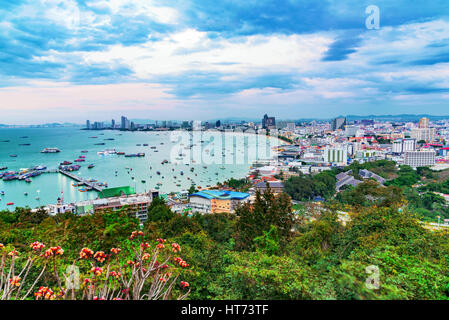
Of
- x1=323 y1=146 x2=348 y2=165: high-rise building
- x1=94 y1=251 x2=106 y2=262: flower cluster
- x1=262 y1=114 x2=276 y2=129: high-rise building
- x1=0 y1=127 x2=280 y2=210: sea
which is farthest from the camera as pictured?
x1=262 y1=114 x2=276 y2=129: high-rise building

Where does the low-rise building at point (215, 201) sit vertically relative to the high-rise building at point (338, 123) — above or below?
below

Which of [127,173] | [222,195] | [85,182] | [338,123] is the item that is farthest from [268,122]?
[222,195]

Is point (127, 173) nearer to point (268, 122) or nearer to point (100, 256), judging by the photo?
point (100, 256)

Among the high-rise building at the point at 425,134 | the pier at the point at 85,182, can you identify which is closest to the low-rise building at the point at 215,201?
the pier at the point at 85,182

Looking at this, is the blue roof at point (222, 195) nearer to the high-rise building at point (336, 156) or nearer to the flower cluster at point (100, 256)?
the flower cluster at point (100, 256)

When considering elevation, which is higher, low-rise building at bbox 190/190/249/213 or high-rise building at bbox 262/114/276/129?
high-rise building at bbox 262/114/276/129

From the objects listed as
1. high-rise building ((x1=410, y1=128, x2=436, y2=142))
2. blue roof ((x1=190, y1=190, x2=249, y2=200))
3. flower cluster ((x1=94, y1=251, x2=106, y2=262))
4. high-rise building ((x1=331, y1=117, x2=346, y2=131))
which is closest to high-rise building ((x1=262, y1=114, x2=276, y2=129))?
high-rise building ((x1=331, y1=117, x2=346, y2=131))

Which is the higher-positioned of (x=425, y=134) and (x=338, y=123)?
(x=338, y=123)

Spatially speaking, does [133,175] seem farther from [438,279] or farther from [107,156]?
[438,279]

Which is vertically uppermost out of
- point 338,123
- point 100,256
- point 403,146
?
point 338,123

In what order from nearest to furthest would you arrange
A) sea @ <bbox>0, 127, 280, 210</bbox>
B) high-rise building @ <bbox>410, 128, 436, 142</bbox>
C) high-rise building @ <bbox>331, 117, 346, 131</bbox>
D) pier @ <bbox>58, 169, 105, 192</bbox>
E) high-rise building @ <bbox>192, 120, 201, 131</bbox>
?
sea @ <bbox>0, 127, 280, 210</bbox>, pier @ <bbox>58, 169, 105, 192</bbox>, high-rise building @ <bbox>410, 128, 436, 142</bbox>, high-rise building @ <bbox>331, 117, 346, 131</bbox>, high-rise building @ <bbox>192, 120, 201, 131</bbox>

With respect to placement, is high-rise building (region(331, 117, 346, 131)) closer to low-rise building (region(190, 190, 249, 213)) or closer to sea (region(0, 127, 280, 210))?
sea (region(0, 127, 280, 210))
